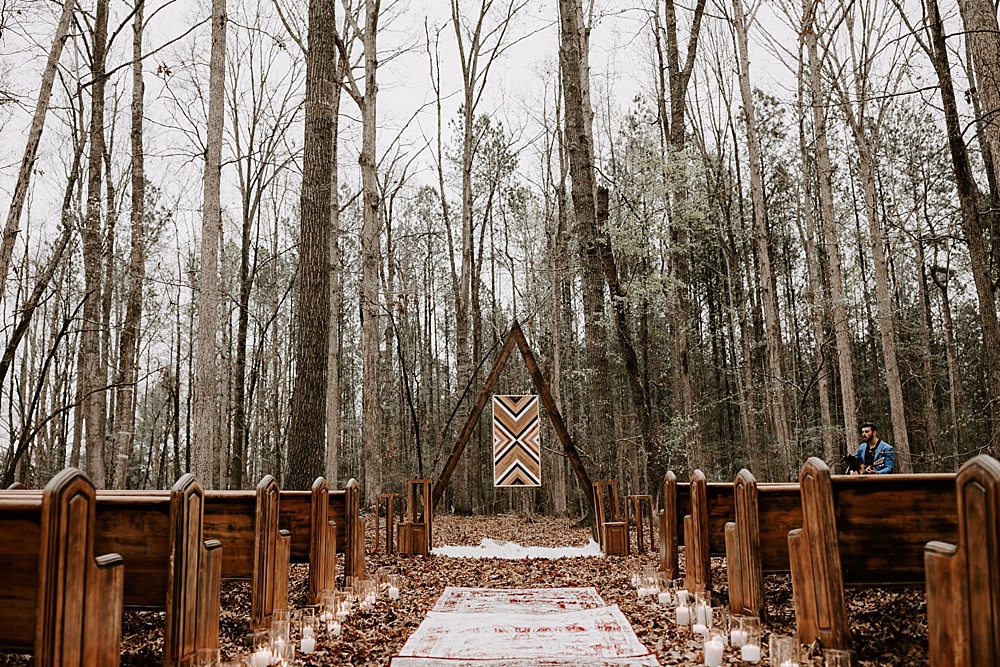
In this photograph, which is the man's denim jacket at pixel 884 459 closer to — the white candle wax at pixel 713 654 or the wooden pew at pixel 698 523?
the wooden pew at pixel 698 523

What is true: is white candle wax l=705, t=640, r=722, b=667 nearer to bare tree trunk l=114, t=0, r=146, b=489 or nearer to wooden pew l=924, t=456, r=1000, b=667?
wooden pew l=924, t=456, r=1000, b=667

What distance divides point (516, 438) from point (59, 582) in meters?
8.67

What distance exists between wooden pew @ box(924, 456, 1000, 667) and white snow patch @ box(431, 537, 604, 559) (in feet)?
25.7

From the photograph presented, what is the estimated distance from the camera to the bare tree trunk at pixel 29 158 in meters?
8.09

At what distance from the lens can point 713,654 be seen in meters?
3.79

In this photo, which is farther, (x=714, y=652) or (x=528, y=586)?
(x=528, y=586)

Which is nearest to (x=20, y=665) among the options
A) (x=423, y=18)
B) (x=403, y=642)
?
(x=403, y=642)

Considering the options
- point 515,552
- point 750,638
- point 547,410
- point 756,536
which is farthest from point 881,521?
point 515,552

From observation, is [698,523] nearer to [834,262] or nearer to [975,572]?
[975,572]

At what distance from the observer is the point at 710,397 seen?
24.8m

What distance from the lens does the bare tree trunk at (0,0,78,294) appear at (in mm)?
8086

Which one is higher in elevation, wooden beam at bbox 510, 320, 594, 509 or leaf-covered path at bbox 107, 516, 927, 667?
wooden beam at bbox 510, 320, 594, 509

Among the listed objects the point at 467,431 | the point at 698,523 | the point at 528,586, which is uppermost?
the point at 467,431

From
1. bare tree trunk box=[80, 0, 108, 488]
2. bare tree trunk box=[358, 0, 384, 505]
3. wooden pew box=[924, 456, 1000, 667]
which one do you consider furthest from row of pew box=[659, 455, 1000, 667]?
bare tree trunk box=[80, 0, 108, 488]
